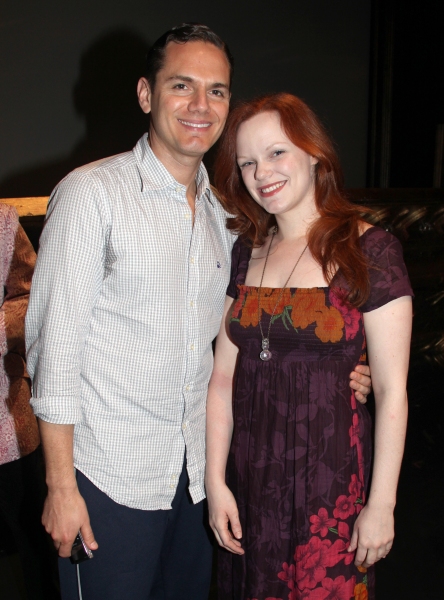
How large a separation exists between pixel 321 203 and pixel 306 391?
468mm

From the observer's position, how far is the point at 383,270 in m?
1.30

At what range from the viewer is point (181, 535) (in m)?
1.47

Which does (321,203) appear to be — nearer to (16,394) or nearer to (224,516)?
(224,516)

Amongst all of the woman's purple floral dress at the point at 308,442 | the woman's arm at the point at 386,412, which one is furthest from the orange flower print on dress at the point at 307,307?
the woman's arm at the point at 386,412

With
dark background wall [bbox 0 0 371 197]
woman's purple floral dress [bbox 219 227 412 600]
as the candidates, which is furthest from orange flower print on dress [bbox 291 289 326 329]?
dark background wall [bbox 0 0 371 197]

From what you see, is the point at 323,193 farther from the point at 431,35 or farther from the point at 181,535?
the point at 431,35

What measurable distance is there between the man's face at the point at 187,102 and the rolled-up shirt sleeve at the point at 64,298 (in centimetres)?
24

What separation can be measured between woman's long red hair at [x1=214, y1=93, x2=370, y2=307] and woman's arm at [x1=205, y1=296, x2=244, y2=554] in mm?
264

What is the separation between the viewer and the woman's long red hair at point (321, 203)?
1.32m

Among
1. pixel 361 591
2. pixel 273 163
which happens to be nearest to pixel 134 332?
pixel 273 163

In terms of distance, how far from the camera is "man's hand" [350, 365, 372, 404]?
1.37 m

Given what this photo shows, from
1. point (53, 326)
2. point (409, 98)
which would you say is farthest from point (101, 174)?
point (409, 98)

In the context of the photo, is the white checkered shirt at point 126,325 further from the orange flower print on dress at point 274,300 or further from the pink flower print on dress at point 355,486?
the pink flower print on dress at point 355,486

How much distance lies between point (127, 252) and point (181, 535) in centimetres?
72
